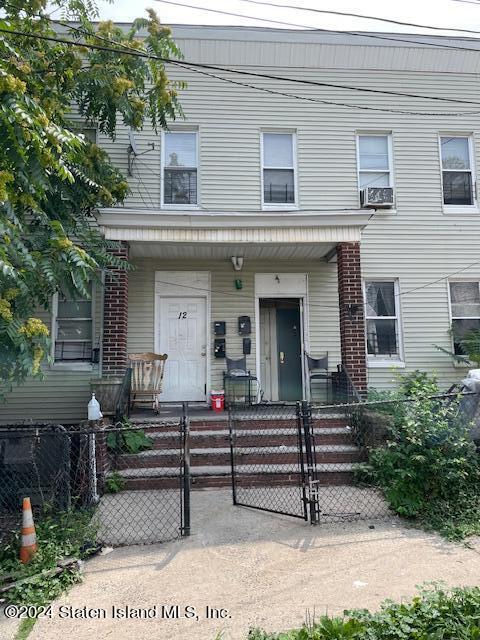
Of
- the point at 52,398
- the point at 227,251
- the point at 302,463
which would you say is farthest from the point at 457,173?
the point at 52,398

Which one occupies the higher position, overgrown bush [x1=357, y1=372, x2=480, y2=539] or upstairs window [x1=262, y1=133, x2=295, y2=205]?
upstairs window [x1=262, y1=133, x2=295, y2=205]

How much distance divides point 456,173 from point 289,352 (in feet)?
17.9

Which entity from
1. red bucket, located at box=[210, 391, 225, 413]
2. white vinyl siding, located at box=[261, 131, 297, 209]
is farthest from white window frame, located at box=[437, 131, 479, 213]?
red bucket, located at box=[210, 391, 225, 413]

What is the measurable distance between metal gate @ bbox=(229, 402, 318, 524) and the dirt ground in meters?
0.40

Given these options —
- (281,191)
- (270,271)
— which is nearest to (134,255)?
(270,271)

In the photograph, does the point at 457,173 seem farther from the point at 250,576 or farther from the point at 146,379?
the point at 250,576

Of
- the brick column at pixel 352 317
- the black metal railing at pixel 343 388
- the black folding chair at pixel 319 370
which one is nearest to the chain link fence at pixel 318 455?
the black metal railing at pixel 343 388

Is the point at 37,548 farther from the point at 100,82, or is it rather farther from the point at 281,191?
the point at 281,191

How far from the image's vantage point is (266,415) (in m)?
7.34

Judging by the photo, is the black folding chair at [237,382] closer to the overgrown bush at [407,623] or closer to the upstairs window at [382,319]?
the upstairs window at [382,319]

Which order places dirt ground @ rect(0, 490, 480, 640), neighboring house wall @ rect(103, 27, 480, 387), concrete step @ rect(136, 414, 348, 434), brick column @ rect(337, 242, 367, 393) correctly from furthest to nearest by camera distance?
neighboring house wall @ rect(103, 27, 480, 387), brick column @ rect(337, 242, 367, 393), concrete step @ rect(136, 414, 348, 434), dirt ground @ rect(0, 490, 480, 640)

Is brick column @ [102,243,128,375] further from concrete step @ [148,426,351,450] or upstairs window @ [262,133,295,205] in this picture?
upstairs window @ [262,133,295,205]

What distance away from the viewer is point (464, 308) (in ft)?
32.1

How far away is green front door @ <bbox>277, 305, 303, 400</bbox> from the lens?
9.65m
